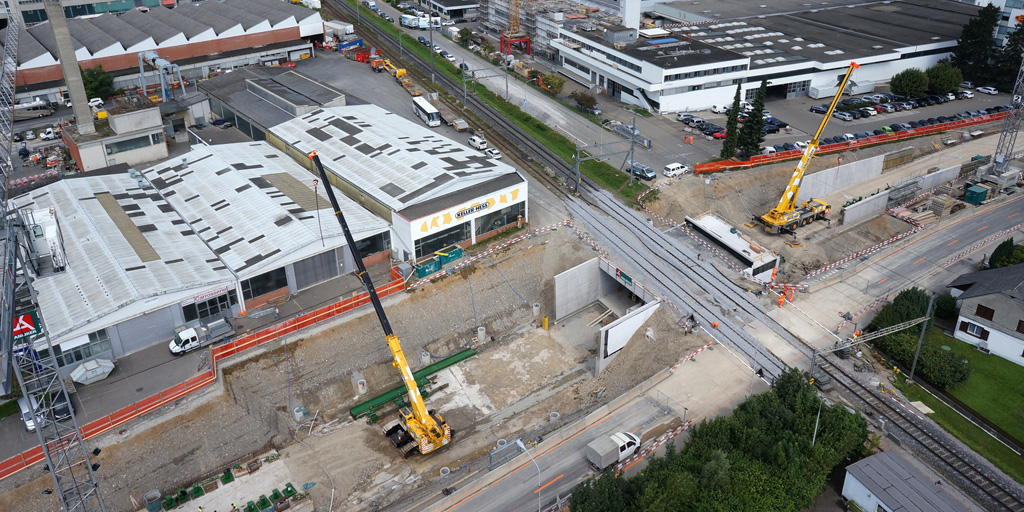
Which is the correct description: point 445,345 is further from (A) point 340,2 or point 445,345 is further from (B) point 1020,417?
(A) point 340,2

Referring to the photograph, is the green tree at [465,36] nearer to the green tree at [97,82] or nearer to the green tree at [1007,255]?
the green tree at [97,82]

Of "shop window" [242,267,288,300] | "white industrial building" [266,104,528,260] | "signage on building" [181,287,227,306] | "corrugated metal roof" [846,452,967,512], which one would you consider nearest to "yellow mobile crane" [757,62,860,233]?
"white industrial building" [266,104,528,260]

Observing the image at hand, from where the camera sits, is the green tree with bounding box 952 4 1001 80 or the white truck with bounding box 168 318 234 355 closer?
the white truck with bounding box 168 318 234 355

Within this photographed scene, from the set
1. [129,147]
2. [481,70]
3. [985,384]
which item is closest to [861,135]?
[985,384]

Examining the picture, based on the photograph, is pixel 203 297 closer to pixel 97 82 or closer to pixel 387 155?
pixel 387 155

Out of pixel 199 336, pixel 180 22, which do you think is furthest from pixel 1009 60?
pixel 180 22

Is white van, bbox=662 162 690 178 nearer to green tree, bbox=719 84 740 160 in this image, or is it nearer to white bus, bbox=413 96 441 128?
green tree, bbox=719 84 740 160
